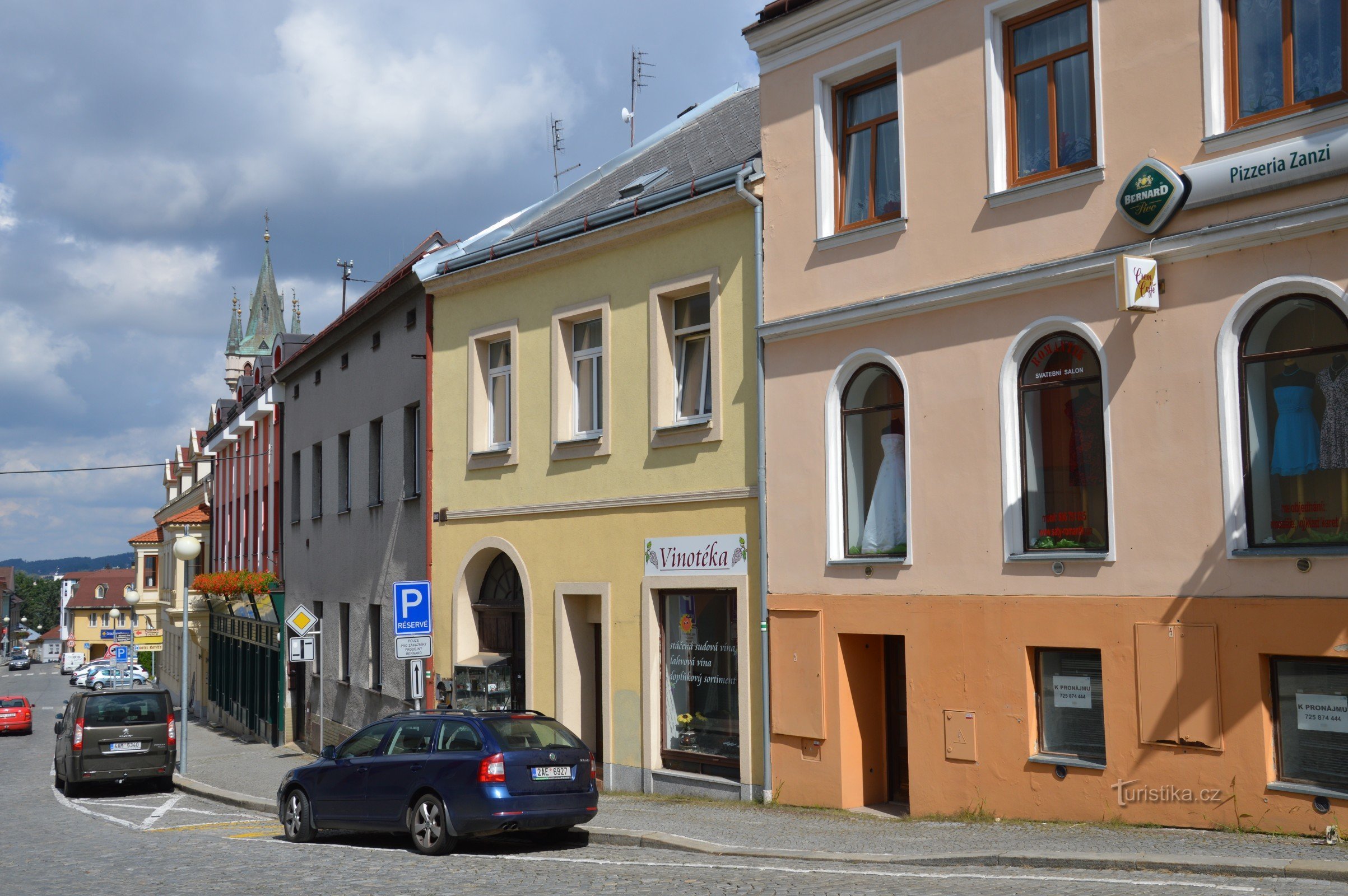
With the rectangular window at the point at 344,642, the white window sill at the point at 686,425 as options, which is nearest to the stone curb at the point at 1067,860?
the white window sill at the point at 686,425

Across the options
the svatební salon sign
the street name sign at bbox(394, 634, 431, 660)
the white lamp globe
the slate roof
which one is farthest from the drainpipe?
the white lamp globe

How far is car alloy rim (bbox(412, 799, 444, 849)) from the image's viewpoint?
42.2 ft

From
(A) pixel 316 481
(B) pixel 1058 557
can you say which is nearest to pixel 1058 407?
(B) pixel 1058 557

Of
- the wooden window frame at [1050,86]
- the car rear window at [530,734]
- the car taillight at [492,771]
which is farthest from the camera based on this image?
the car rear window at [530,734]

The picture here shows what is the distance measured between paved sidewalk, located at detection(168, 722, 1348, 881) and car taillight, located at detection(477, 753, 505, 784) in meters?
1.49

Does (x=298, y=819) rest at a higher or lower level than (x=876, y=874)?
lower

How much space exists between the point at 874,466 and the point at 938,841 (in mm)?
4350

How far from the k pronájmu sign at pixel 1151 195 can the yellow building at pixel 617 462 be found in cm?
503

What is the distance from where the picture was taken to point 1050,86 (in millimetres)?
12852

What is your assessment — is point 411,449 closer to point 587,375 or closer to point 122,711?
point 587,375

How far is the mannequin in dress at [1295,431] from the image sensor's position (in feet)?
35.6

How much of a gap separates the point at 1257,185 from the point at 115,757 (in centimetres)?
2017

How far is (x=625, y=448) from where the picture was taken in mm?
17922

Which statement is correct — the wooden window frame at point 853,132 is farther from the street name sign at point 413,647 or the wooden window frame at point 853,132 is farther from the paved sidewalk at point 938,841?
the street name sign at point 413,647
